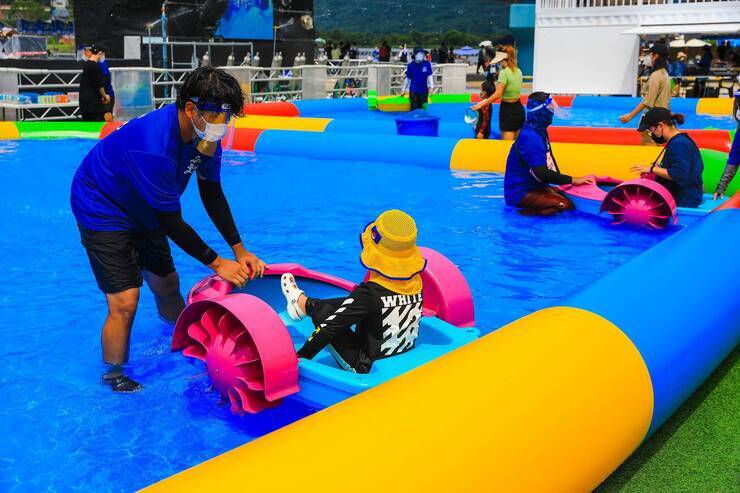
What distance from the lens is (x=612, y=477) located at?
294cm

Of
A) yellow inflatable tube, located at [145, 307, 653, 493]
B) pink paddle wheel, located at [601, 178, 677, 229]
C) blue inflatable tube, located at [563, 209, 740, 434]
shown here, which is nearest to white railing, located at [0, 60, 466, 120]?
pink paddle wheel, located at [601, 178, 677, 229]

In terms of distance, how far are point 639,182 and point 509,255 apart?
1586 mm

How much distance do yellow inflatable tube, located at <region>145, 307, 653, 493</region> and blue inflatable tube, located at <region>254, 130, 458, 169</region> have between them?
750 centimetres

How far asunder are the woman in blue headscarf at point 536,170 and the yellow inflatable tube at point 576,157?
123cm

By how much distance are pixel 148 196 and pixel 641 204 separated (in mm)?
4906

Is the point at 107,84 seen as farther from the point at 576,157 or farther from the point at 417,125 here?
the point at 576,157

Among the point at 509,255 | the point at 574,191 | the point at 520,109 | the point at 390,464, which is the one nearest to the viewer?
the point at 390,464

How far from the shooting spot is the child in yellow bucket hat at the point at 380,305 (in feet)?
10.6

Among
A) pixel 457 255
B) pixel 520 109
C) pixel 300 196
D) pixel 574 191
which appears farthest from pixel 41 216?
pixel 520 109

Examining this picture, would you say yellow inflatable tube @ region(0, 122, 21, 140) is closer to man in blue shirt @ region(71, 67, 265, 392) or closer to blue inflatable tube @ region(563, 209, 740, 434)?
man in blue shirt @ region(71, 67, 265, 392)

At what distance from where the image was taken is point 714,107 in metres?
18.1

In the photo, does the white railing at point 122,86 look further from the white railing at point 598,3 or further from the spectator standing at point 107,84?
the white railing at point 598,3

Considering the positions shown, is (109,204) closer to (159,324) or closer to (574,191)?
(159,324)

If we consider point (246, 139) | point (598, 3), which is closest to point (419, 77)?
point (246, 139)
